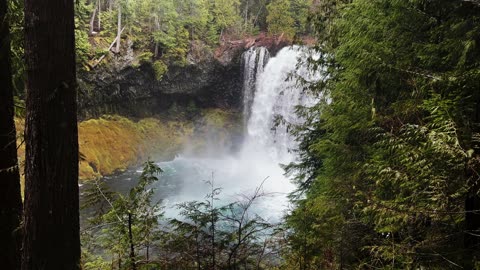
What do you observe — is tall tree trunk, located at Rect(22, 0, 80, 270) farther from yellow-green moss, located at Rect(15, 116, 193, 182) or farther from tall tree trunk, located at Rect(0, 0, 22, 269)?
yellow-green moss, located at Rect(15, 116, 193, 182)

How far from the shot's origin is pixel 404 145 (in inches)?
128

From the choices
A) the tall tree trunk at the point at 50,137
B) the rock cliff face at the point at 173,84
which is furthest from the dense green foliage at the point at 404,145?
the rock cliff face at the point at 173,84

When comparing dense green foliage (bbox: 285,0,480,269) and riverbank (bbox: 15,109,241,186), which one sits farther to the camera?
riverbank (bbox: 15,109,241,186)

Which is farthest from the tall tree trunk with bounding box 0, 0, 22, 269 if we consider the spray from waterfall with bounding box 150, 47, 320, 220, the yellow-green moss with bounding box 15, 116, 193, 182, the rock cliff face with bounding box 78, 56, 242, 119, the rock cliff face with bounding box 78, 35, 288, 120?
the rock cliff face with bounding box 78, 35, 288, 120

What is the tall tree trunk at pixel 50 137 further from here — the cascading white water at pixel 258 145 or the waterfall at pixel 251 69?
the waterfall at pixel 251 69

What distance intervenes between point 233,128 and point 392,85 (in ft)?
77.6

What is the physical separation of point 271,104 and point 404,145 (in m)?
22.6

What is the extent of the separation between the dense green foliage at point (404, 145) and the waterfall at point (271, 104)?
15856 millimetres

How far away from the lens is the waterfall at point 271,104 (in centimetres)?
2428

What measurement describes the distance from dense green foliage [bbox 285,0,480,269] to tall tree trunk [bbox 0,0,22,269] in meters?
3.11

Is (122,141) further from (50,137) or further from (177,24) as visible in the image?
(50,137)

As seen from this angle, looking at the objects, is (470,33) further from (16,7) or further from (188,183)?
(188,183)

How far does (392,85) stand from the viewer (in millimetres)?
5113

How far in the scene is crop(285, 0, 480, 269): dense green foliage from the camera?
2799mm
